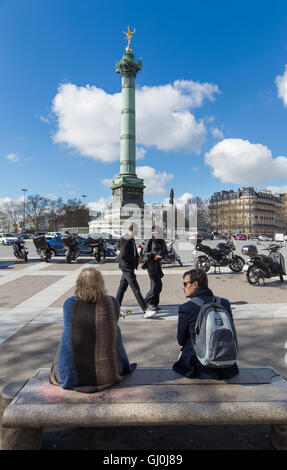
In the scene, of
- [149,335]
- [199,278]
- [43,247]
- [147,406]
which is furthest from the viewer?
[43,247]

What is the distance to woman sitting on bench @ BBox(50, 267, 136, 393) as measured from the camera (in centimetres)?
251

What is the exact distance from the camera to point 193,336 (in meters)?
2.74

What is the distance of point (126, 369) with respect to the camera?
2.82 m

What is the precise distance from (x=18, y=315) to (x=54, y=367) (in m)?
4.19

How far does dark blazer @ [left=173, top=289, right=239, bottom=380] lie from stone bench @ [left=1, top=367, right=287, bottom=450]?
0.19 ft

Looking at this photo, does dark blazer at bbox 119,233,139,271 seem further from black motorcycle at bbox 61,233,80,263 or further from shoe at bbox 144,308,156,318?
black motorcycle at bbox 61,233,80,263

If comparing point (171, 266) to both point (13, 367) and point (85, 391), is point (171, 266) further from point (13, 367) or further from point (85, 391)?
point (85, 391)

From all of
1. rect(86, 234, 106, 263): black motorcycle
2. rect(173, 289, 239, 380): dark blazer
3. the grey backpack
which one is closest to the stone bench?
rect(173, 289, 239, 380): dark blazer

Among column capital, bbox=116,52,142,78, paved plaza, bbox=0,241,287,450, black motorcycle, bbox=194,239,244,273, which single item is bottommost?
paved plaza, bbox=0,241,287,450

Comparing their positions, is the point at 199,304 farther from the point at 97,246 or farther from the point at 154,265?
the point at 97,246

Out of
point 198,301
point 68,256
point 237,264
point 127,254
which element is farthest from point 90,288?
point 68,256

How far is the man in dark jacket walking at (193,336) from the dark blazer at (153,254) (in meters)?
3.66

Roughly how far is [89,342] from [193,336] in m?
0.87
